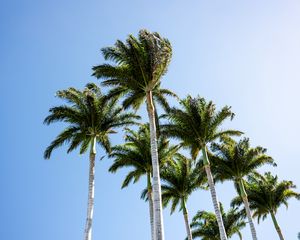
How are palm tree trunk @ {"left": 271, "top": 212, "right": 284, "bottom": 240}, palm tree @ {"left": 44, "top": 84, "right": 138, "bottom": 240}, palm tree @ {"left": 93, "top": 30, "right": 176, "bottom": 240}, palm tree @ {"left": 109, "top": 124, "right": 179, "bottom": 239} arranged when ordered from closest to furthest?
palm tree @ {"left": 93, "top": 30, "right": 176, "bottom": 240}, palm tree @ {"left": 44, "top": 84, "right": 138, "bottom": 240}, palm tree @ {"left": 109, "top": 124, "right": 179, "bottom": 239}, palm tree trunk @ {"left": 271, "top": 212, "right": 284, "bottom": 240}

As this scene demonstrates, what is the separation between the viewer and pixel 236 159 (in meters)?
27.8

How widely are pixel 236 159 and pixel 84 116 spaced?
13.3m

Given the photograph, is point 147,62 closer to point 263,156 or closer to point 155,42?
point 155,42

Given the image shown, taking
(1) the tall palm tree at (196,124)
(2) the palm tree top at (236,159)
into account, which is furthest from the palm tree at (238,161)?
(1) the tall palm tree at (196,124)

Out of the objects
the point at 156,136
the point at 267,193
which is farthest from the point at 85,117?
the point at 267,193

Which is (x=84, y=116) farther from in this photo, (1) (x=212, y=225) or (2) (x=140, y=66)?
(1) (x=212, y=225)

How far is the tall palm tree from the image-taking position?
80.6ft

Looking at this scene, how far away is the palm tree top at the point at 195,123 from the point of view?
24.6 metres

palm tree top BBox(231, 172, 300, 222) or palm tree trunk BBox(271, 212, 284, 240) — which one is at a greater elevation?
palm tree top BBox(231, 172, 300, 222)

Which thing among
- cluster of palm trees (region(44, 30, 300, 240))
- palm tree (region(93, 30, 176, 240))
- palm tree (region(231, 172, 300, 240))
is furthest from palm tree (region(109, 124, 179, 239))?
palm tree (region(231, 172, 300, 240))

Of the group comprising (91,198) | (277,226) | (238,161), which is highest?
(238,161)

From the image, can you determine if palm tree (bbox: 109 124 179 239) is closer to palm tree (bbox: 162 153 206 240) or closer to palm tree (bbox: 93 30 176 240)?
palm tree (bbox: 162 153 206 240)

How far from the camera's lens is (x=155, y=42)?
20750mm

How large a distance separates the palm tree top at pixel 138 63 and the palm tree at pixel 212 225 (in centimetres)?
2227
